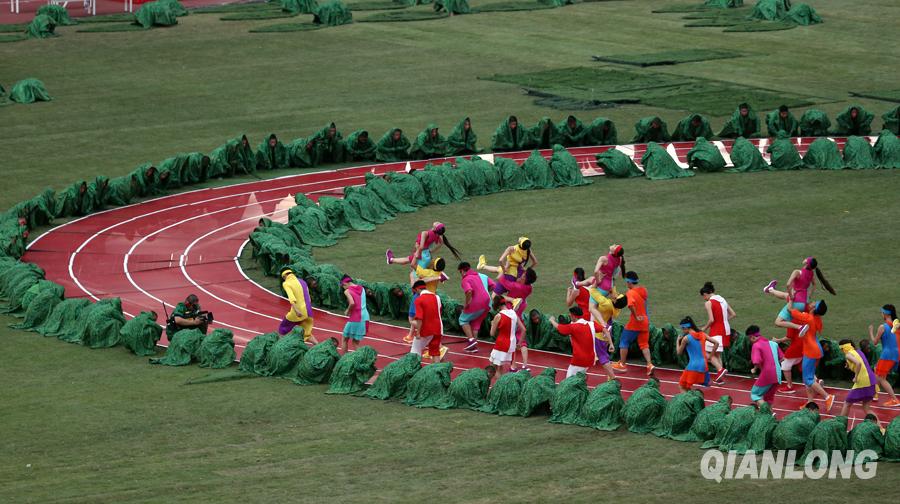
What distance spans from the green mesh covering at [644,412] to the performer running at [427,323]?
3.97 meters

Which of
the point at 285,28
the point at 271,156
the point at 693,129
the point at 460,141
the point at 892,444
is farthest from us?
the point at 285,28

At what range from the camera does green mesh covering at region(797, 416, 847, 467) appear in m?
20.6

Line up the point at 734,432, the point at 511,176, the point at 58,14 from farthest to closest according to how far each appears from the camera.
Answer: the point at 58,14
the point at 511,176
the point at 734,432

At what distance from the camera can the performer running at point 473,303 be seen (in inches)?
1035

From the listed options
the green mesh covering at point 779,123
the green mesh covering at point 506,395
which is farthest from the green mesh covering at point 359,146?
the green mesh covering at point 506,395

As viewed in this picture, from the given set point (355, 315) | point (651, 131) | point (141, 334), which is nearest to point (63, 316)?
point (141, 334)

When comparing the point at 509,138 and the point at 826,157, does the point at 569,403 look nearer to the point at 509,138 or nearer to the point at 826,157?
the point at 826,157

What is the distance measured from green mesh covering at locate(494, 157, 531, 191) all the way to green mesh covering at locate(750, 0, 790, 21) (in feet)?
83.4

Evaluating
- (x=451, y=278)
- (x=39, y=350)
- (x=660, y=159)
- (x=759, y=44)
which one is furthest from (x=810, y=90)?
(x=39, y=350)

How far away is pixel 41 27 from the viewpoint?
56.4 metres

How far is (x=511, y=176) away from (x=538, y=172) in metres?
0.67

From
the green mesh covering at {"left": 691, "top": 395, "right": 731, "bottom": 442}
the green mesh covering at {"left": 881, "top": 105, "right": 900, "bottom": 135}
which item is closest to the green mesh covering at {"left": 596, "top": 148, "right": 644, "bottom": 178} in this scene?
the green mesh covering at {"left": 881, "top": 105, "right": 900, "bottom": 135}

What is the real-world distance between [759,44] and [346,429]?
3656 centimetres

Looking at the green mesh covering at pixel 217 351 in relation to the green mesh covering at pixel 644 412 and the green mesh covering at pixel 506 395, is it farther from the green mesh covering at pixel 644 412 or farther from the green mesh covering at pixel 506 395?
the green mesh covering at pixel 644 412
